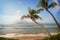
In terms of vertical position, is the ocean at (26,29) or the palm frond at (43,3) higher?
the palm frond at (43,3)

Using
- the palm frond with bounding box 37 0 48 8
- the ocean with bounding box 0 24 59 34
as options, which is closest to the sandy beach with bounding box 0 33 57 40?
the ocean with bounding box 0 24 59 34

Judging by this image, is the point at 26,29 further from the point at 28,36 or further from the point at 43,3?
the point at 43,3

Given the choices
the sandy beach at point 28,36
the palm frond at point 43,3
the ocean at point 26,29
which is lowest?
the sandy beach at point 28,36

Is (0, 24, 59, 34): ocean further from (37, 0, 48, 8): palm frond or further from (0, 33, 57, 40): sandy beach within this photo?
(37, 0, 48, 8): palm frond

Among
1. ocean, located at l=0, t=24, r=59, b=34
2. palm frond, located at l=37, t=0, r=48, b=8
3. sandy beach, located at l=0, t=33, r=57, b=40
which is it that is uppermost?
palm frond, located at l=37, t=0, r=48, b=8

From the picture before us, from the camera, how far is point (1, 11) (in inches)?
267

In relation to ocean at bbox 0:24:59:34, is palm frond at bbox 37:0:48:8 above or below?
above

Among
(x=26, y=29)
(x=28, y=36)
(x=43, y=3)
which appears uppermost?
(x=43, y=3)

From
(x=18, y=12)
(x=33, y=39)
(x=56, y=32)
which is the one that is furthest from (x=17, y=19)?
(x=56, y=32)

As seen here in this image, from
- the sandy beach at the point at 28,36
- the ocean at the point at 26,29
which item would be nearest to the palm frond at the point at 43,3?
the ocean at the point at 26,29

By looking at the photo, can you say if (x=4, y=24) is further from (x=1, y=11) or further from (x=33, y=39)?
(x=33, y=39)

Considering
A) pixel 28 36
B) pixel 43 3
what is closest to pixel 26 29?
pixel 28 36

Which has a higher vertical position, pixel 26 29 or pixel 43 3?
pixel 43 3

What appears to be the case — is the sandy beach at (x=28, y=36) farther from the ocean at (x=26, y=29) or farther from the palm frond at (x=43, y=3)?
the palm frond at (x=43, y=3)
